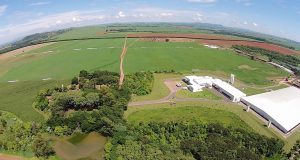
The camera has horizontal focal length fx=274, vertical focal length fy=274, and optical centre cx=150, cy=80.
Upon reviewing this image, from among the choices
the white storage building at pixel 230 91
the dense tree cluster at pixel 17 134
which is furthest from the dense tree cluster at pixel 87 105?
the white storage building at pixel 230 91

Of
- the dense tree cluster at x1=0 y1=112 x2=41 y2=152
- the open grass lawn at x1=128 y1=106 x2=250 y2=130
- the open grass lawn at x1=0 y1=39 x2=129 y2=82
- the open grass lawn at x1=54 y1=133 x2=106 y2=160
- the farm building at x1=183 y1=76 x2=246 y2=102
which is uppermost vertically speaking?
the open grass lawn at x1=0 y1=39 x2=129 y2=82

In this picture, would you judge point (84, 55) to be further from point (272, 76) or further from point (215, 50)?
point (272, 76)

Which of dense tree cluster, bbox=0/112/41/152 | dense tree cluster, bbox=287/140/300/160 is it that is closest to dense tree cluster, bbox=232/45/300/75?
dense tree cluster, bbox=287/140/300/160

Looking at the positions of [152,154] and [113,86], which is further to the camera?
[113,86]

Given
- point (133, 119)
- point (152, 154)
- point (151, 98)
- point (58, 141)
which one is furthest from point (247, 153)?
point (58, 141)

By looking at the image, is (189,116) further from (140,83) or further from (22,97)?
(22,97)

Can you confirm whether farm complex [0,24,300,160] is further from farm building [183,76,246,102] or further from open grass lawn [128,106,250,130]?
open grass lawn [128,106,250,130]
